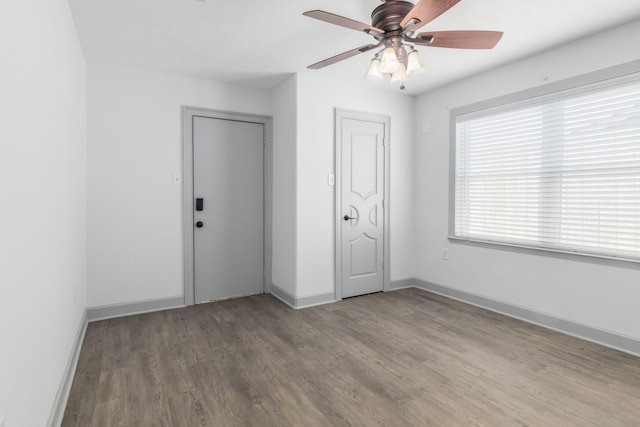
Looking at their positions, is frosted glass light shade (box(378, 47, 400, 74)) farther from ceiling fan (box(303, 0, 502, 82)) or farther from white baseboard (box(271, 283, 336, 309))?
white baseboard (box(271, 283, 336, 309))

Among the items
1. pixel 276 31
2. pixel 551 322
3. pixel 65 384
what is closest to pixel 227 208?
pixel 276 31

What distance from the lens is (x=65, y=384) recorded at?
6.77 feet

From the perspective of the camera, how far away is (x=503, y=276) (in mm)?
3537

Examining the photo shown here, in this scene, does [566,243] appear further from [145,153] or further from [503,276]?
[145,153]

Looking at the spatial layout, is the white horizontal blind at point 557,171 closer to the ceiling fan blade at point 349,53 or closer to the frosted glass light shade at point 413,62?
the frosted glass light shade at point 413,62

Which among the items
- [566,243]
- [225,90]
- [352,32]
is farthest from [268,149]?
[566,243]

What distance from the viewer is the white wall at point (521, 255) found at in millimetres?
2715

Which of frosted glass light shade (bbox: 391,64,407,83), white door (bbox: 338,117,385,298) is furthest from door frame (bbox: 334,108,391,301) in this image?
frosted glass light shade (bbox: 391,64,407,83)

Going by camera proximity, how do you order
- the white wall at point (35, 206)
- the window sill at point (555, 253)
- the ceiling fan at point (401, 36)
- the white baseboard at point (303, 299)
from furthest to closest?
the white baseboard at point (303, 299) → the window sill at point (555, 253) → the ceiling fan at point (401, 36) → the white wall at point (35, 206)

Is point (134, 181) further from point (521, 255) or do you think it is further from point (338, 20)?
point (521, 255)

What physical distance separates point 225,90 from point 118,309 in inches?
103

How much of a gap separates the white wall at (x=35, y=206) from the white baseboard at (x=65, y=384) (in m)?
0.06

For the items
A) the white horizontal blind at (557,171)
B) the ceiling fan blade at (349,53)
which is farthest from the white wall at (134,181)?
the white horizontal blind at (557,171)

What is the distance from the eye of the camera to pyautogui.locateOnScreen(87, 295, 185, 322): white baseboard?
3.34 metres
